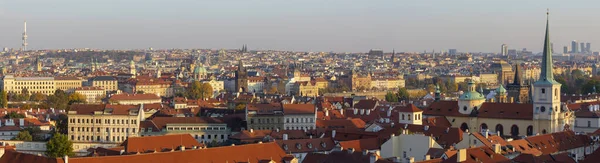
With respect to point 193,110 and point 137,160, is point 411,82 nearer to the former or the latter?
point 193,110

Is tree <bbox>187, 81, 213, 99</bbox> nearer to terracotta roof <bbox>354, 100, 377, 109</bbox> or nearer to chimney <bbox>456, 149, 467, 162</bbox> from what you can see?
terracotta roof <bbox>354, 100, 377, 109</bbox>

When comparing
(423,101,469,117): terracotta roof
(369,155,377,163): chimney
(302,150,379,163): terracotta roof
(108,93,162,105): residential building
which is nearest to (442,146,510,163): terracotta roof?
(369,155,377,163): chimney

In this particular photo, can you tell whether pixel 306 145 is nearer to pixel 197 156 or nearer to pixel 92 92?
pixel 197 156

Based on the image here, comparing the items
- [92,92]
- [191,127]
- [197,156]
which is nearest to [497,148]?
[197,156]

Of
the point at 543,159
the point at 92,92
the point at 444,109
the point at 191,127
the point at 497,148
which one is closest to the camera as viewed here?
the point at 543,159

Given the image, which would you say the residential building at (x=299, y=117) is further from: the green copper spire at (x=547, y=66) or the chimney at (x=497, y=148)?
the chimney at (x=497, y=148)

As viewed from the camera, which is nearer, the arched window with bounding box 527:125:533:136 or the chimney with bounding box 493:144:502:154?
the chimney with bounding box 493:144:502:154

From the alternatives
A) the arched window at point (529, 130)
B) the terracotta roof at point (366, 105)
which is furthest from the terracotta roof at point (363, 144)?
the terracotta roof at point (366, 105)

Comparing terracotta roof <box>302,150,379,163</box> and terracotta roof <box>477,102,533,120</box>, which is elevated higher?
terracotta roof <box>477,102,533,120</box>
